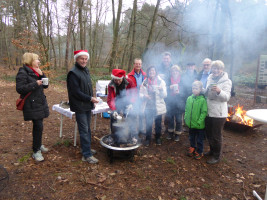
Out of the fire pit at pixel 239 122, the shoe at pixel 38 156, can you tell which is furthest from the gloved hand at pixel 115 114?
the fire pit at pixel 239 122

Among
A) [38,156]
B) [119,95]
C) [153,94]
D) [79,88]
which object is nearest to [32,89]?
[79,88]

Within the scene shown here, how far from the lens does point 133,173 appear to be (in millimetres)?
3262

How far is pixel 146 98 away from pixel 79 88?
1590 mm

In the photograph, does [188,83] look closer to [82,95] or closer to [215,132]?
[215,132]

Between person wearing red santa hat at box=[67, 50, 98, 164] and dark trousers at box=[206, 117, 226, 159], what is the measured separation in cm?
229

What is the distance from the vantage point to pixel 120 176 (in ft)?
10.3

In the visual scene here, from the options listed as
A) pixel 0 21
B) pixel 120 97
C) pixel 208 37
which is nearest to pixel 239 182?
pixel 120 97

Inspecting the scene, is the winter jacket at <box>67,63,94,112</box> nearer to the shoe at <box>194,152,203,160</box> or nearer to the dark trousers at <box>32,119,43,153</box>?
the dark trousers at <box>32,119,43,153</box>

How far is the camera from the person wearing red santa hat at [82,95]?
3158mm

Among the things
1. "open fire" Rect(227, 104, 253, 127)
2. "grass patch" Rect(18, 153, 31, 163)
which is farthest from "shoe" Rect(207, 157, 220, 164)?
"grass patch" Rect(18, 153, 31, 163)

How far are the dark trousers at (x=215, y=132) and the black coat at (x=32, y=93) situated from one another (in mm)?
3207

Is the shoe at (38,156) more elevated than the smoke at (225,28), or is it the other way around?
the smoke at (225,28)

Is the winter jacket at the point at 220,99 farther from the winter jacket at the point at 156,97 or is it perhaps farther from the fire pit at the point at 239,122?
the fire pit at the point at 239,122

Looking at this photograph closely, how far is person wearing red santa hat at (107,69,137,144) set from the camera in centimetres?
348
